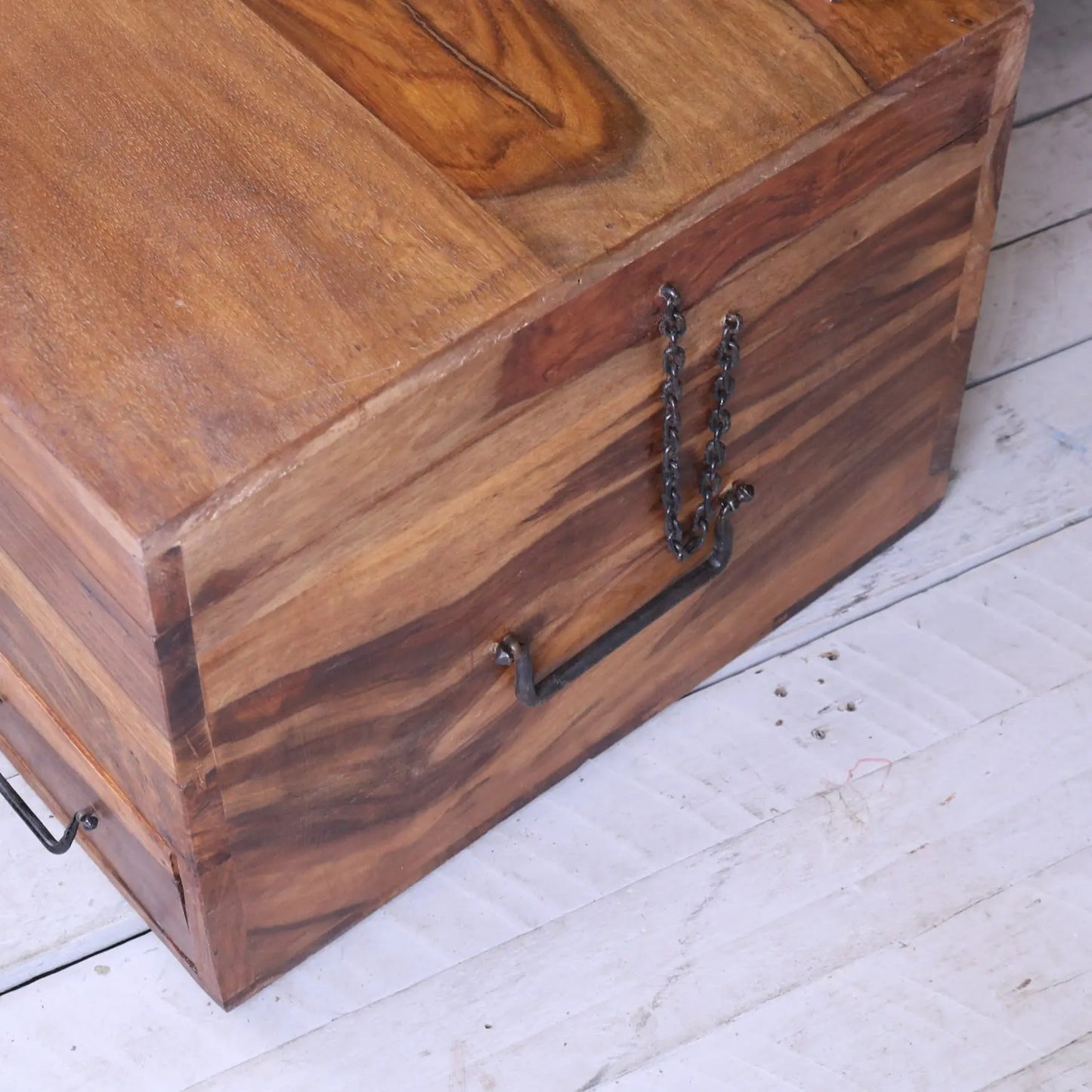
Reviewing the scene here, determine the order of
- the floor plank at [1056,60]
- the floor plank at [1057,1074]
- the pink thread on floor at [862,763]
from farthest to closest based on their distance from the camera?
the floor plank at [1056,60] → the pink thread on floor at [862,763] → the floor plank at [1057,1074]

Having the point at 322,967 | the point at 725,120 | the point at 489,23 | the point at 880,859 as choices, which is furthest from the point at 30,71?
the point at 880,859

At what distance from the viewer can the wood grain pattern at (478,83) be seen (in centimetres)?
82

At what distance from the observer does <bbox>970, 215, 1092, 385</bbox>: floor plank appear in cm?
124

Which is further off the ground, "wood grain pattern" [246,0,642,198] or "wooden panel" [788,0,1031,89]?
"wood grain pattern" [246,0,642,198]

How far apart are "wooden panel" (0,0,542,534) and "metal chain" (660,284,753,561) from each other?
9cm

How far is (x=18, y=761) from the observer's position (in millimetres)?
1030

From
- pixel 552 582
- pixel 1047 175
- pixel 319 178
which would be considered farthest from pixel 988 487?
pixel 319 178

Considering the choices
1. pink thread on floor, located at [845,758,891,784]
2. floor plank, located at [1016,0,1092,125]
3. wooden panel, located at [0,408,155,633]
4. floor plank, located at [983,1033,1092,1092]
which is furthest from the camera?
floor plank, located at [1016,0,1092,125]

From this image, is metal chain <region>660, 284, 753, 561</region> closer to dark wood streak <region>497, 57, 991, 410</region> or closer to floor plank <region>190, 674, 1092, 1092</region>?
dark wood streak <region>497, 57, 991, 410</region>

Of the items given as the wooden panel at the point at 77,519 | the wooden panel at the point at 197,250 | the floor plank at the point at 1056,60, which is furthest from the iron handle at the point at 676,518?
the floor plank at the point at 1056,60

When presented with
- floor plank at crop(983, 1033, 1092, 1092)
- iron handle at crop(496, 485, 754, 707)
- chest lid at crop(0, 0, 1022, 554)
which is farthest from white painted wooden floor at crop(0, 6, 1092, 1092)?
chest lid at crop(0, 0, 1022, 554)

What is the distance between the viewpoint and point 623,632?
95 centimetres

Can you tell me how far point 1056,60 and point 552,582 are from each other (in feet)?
2.48

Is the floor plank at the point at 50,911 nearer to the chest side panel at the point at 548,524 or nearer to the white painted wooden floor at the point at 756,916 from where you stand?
the white painted wooden floor at the point at 756,916
